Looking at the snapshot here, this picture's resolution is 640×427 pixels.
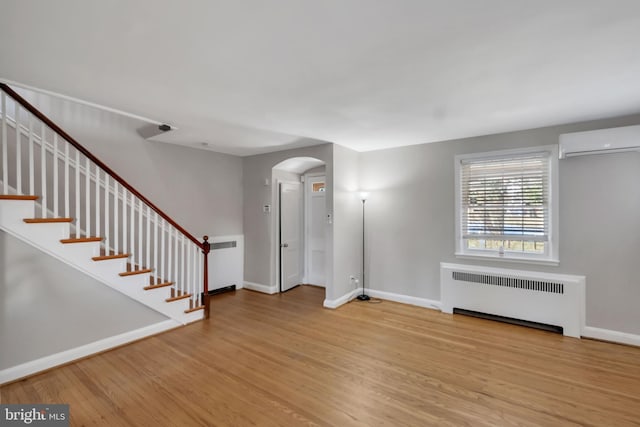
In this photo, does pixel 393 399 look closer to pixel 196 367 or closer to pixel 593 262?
pixel 196 367

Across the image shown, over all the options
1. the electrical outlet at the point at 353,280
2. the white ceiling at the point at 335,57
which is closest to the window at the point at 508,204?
the white ceiling at the point at 335,57

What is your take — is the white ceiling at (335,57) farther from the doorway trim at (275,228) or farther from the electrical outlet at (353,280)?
the electrical outlet at (353,280)

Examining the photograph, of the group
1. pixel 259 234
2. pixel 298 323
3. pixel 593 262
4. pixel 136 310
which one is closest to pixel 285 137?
pixel 259 234

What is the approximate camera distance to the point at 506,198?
3.79 meters

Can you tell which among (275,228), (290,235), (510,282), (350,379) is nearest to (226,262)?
(275,228)

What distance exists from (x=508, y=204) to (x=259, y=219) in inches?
156

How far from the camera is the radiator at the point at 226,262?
16.3 ft

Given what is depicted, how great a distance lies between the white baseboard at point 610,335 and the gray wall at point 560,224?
0.18 ft

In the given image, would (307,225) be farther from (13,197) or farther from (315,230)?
(13,197)

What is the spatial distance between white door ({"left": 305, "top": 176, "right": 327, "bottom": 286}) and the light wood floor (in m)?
1.98

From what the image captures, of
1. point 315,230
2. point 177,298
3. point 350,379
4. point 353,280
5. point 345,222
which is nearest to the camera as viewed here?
point 350,379

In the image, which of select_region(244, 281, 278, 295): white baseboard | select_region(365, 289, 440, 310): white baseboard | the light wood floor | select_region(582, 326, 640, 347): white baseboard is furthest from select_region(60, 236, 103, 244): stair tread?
select_region(582, 326, 640, 347): white baseboard

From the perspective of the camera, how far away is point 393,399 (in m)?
2.23

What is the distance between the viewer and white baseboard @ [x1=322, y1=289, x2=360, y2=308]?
4.30m
